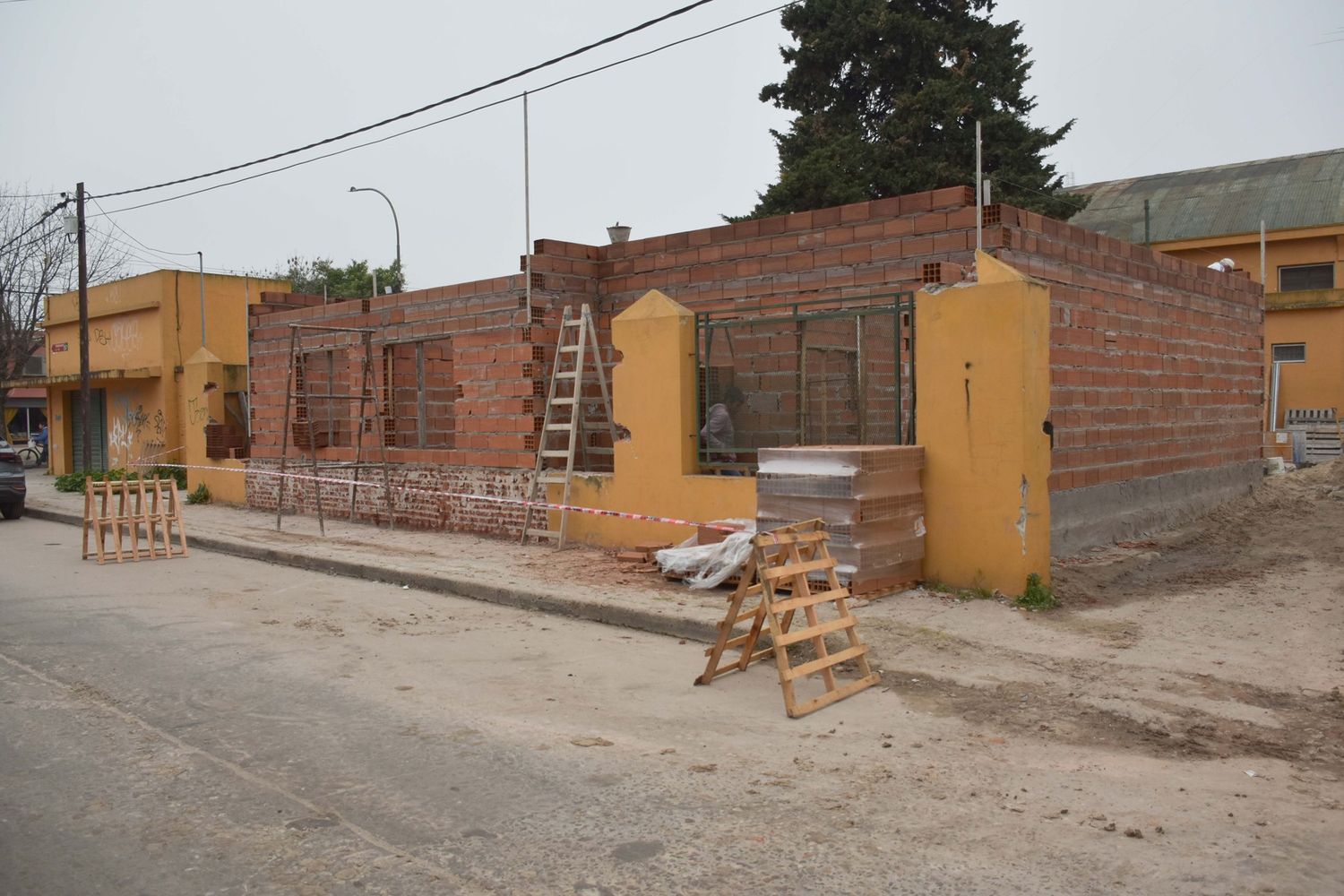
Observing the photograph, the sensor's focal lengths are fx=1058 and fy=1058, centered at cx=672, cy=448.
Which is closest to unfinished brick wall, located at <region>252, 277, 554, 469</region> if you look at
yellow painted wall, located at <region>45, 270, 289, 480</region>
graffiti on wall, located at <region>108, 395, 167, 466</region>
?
yellow painted wall, located at <region>45, 270, 289, 480</region>

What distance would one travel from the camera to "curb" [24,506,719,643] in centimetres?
849

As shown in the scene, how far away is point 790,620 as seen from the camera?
21.7ft

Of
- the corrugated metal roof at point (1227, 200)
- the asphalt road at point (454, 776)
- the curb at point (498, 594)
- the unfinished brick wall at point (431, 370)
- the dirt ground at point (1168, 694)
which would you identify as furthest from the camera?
the corrugated metal roof at point (1227, 200)

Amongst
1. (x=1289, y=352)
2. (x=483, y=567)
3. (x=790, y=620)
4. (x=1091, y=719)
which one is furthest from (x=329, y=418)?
(x=1289, y=352)

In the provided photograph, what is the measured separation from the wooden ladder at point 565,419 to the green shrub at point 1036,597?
523 cm

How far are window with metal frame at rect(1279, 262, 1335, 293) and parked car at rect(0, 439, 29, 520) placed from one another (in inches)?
→ 1318

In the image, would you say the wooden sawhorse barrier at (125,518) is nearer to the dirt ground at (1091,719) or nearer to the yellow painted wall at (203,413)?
the dirt ground at (1091,719)

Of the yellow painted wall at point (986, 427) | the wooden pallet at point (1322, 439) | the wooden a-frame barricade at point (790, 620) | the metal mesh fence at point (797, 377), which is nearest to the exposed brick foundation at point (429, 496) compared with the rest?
the metal mesh fence at point (797, 377)

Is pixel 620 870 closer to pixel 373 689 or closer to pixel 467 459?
pixel 373 689

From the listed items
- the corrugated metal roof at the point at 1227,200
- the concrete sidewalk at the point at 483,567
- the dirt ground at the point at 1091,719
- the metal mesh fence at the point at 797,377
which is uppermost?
the corrugated metal roof at the point at 1227,200

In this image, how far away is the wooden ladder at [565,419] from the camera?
12.5 metres

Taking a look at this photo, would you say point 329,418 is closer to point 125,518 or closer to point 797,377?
point 125,518

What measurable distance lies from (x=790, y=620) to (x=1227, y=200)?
1436 inches

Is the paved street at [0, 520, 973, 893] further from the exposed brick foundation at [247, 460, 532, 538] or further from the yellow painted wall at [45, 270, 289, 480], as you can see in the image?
the yellow painted wall at [45, 270, 289, 480]
